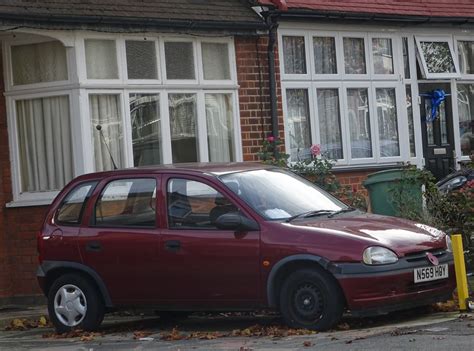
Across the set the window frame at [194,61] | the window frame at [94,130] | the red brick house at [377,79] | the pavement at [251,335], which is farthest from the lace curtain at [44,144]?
the red brick house at [377,79]

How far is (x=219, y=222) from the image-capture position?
10781mm

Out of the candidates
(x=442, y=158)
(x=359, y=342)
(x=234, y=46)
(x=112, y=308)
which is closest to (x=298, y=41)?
(x=234, y=46)

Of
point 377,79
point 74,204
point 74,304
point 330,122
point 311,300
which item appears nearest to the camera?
point 311,300

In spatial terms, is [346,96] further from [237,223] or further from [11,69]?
[237,223]

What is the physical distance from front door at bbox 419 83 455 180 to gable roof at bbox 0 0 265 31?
431 centimetres

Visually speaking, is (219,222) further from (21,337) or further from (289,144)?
(289,144)

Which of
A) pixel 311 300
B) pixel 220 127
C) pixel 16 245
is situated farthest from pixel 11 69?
pixel 311 300

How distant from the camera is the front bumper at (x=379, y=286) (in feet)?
33.5

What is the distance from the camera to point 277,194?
1128 centimetres

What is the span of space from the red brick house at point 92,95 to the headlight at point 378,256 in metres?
5.63

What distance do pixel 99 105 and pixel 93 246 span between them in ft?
12.9

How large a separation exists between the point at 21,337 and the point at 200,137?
5.02 metres

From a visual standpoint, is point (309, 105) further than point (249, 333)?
Yes

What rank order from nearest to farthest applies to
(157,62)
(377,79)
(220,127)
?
(157,62)
(220,127)
(377,79)
